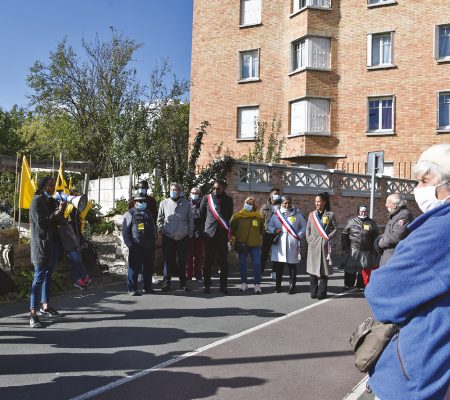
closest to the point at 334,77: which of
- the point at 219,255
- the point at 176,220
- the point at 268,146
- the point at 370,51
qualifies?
the point at 370,51

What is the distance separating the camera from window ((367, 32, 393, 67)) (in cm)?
2559

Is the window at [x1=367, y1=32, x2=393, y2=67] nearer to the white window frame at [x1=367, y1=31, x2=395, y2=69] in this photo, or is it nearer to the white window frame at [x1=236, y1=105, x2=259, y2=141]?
the white window frame at [x1=367, y1=31, x2=395, y2=69]

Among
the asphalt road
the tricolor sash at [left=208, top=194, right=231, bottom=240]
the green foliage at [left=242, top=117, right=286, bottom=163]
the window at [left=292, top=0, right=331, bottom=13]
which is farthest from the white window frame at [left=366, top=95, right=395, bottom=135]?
the asphalt road

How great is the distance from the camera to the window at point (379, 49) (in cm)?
2559

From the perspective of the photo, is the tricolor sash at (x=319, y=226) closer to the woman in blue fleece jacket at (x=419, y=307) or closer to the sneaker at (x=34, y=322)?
the sneaker at (x=34, y=322)

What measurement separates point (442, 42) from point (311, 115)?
22.4 ft

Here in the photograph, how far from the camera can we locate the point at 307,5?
25.7m

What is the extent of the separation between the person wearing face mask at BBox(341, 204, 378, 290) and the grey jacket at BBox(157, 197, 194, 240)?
313cm

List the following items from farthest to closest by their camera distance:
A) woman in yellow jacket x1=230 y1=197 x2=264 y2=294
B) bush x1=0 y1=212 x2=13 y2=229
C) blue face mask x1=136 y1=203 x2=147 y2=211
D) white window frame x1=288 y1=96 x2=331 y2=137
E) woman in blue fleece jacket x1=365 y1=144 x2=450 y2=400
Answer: white window frame x1=288 y1=96 x2=331 y2=137
bush x1=0 y1=212 x2=13 y2=229
woman in yellow jacket x1=230 y1=197 x2=264 y2=294
blue face mask x1=136 y1=203 x2=147 y2=211
woman in blue fleece jacket x1=365 y1=144 x2=450 y2=400

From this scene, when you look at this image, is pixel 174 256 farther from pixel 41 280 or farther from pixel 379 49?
pixel 379 49

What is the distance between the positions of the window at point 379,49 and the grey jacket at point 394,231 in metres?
19.5

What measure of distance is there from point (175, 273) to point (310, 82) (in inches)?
691

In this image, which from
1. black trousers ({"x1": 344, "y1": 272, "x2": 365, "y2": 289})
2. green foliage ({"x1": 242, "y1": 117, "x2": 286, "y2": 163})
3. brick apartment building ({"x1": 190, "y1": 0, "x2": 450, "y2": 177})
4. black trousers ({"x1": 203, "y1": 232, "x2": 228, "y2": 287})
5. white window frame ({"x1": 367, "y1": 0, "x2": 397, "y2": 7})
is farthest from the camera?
white window frame ({"x1": 367, "y1": 0, "x2": 397, "y2": 7})

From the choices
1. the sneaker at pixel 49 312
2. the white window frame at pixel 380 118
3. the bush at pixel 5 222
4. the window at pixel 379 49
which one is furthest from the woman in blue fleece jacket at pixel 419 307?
the window at pixel 379 49
